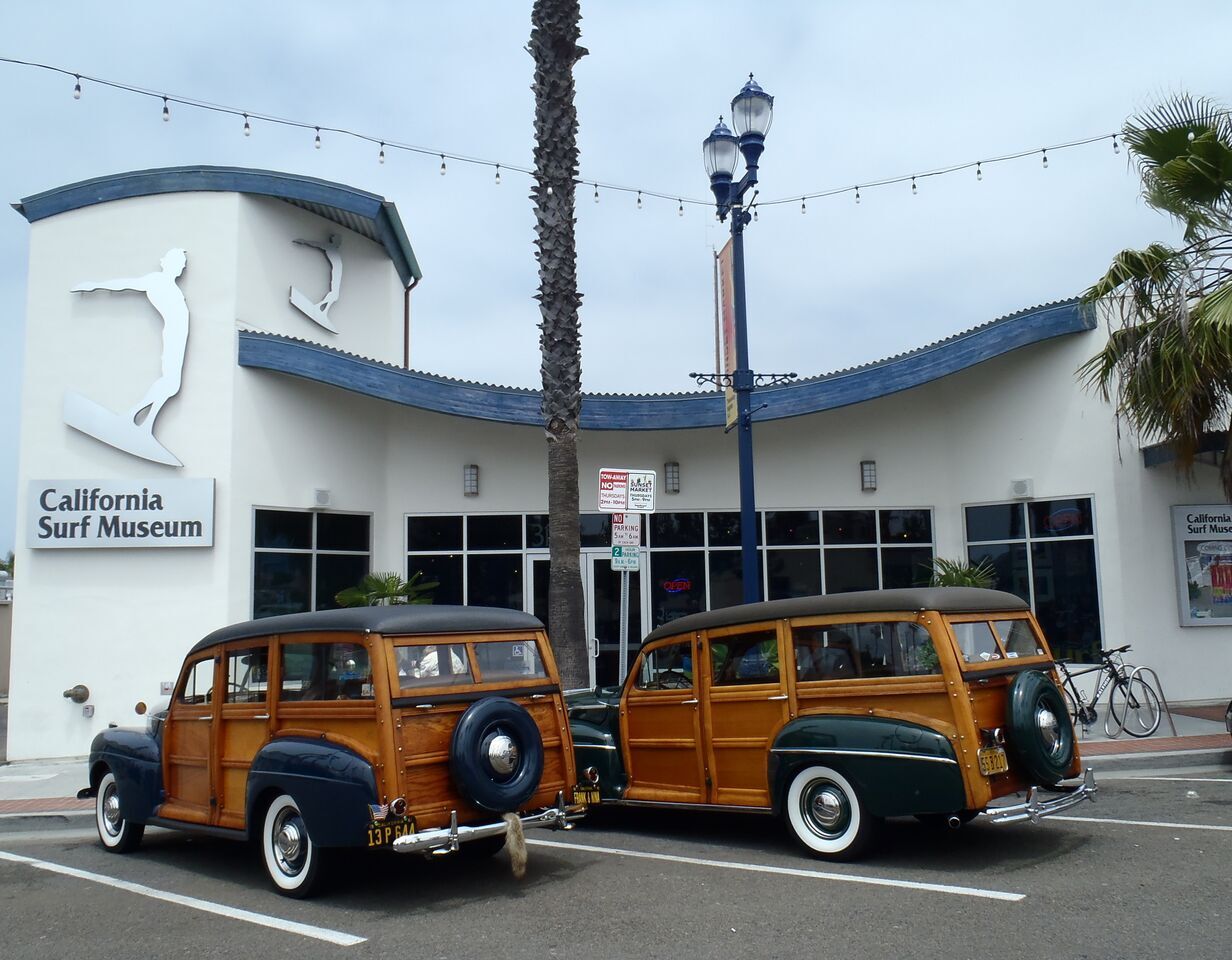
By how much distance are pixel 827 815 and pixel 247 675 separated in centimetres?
404

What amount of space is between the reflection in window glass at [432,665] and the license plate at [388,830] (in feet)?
2.59

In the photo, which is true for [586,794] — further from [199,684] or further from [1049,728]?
[1049,728]

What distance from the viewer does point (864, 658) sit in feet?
24.5

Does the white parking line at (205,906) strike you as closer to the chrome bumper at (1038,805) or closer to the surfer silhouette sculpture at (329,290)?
the chrome bumper at (1038,805)

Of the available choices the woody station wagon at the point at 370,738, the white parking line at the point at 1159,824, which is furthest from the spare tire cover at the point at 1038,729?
the woody station wagon at the point at 370,738

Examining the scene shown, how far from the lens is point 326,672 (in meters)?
7.11

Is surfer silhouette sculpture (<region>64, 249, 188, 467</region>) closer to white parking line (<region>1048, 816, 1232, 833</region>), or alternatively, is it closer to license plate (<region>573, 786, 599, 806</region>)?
license plate (<region>573, 786, 599, 806</region>)

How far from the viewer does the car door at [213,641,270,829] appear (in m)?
7.45

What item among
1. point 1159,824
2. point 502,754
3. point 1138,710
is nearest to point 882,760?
point 502,754

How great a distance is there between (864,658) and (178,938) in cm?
447

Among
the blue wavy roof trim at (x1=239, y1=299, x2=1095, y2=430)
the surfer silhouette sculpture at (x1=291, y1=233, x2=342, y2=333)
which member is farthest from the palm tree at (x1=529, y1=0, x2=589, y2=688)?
the surfer silhouette sculpture at (x1=291, y1=233, x2=342, y2=333)

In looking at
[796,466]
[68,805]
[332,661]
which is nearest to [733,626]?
[332,661]

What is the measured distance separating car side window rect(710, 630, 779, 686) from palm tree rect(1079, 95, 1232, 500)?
Answer: 5.95 m

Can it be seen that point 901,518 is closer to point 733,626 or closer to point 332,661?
point 733,626
